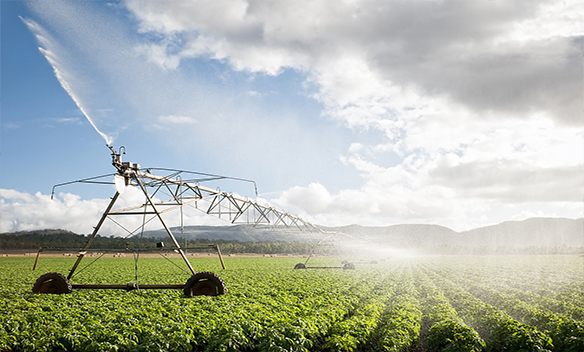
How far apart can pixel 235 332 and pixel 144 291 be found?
1145 cm

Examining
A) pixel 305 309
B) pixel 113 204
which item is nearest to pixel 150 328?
pixel 305 309

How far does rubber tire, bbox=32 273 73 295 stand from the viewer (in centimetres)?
1650

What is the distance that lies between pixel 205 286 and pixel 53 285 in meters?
7.23

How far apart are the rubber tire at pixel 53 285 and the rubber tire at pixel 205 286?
5.57 meters

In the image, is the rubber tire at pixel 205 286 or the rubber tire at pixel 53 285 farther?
the rubber tire at pixel 53 285

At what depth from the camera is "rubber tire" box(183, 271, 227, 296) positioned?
53.2 feet

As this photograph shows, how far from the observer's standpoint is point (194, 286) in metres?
16.4

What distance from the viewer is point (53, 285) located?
16.7m

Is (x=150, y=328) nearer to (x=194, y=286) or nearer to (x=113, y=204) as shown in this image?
(x=194, y=286)

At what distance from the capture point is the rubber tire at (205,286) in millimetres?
16219

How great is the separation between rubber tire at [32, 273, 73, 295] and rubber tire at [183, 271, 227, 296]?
18.3ft

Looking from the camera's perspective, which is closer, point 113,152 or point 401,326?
point 401,326

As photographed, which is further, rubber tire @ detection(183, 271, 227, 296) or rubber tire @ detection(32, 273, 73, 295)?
rubber tire @ detection(32, 273, 73, 295)

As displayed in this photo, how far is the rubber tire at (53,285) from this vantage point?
54.1 ft
